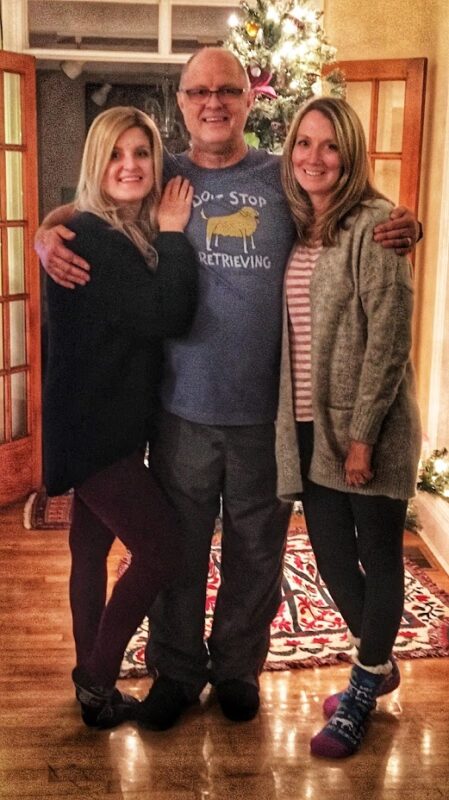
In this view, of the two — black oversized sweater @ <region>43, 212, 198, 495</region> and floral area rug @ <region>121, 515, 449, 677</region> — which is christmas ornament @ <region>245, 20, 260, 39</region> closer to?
black oversized sweater @ <region>43, 212, 198, 495</region>

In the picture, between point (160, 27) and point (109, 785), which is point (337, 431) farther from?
point (160, 27)

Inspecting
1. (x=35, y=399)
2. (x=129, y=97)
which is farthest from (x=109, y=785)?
(x=129, y=97)

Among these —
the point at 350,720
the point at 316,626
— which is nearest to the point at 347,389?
the point at 350,720

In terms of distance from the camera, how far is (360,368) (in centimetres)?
216

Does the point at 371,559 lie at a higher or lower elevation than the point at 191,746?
higher

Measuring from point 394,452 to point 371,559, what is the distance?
0.27 m

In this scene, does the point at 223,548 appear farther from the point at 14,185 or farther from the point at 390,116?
the point at 390,116

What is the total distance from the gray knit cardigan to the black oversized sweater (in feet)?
1.02

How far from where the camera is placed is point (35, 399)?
4562mm

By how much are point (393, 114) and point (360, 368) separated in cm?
261

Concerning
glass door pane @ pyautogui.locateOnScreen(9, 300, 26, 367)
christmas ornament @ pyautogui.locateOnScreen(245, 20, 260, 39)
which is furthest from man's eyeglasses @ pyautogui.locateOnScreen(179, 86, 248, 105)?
glass door pane @ pyautogui.locateOnScreen(9, 300, 26, 367)

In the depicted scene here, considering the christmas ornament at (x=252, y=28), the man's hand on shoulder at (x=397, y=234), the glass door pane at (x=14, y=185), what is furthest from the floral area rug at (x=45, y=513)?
the man's hand on shoulder at (x=397, y=234)

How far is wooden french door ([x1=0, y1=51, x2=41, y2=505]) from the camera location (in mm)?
4270

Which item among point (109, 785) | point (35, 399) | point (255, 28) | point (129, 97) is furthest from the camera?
point (129, 97)
